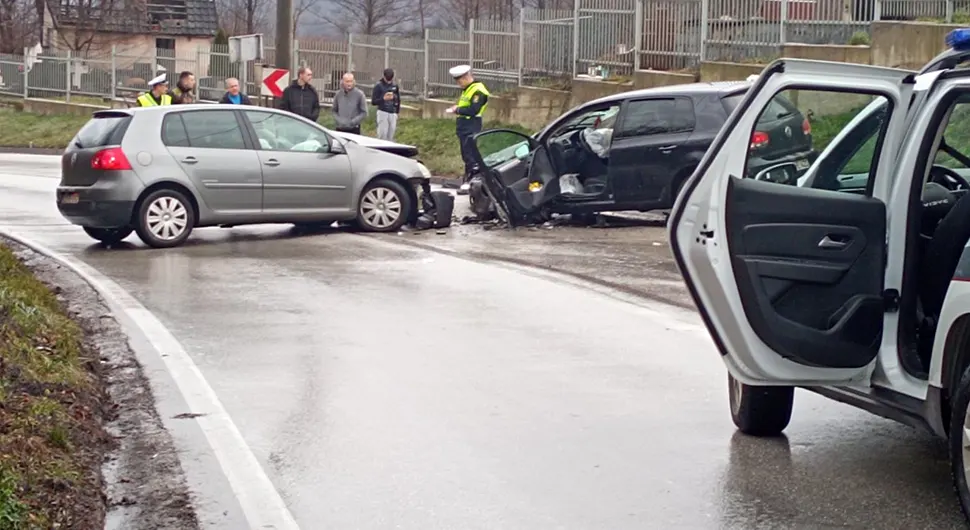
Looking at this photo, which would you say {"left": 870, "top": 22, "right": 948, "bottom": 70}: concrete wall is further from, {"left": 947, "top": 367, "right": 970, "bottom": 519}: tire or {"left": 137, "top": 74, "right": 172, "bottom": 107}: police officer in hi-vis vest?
{"left": 947, "top": 367, "right": 970, "bottom": 519}: tire

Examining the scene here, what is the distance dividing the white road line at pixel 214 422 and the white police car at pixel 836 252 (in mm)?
1965

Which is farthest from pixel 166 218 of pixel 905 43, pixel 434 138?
pixel 434 138

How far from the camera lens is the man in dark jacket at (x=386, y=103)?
26109mm

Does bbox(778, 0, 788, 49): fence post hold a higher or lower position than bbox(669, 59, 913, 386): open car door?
higher

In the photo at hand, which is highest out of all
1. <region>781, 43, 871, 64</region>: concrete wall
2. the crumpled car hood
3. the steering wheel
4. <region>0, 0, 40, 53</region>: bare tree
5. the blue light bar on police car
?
<region>0, 0, 40, 53</region>: bare tree

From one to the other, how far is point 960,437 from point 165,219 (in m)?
11.1

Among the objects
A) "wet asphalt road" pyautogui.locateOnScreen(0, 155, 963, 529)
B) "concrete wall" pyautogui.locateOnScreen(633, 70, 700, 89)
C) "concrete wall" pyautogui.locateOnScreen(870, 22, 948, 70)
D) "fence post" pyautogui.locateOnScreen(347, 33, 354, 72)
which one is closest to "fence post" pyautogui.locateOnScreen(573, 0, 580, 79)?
"concrete wall" pyautogui.locateOnScreen(633, 70, 700, 89)

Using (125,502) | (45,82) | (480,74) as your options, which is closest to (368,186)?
(125,502)

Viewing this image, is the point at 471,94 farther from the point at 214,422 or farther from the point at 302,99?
the point at 214,422

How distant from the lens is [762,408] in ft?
23.1

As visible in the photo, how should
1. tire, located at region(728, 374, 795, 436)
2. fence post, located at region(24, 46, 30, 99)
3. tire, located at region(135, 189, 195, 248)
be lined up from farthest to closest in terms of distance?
fence post, located at region(24, 46, 30, 99), tire, located at region(135, 189, 195, 248), tire, located at region(728, 374, 795, 436)

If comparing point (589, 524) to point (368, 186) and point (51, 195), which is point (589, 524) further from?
point (51, 195)

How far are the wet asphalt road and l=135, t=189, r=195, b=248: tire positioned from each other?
1.55 meters

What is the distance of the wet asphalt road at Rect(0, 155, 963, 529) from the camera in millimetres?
5980
